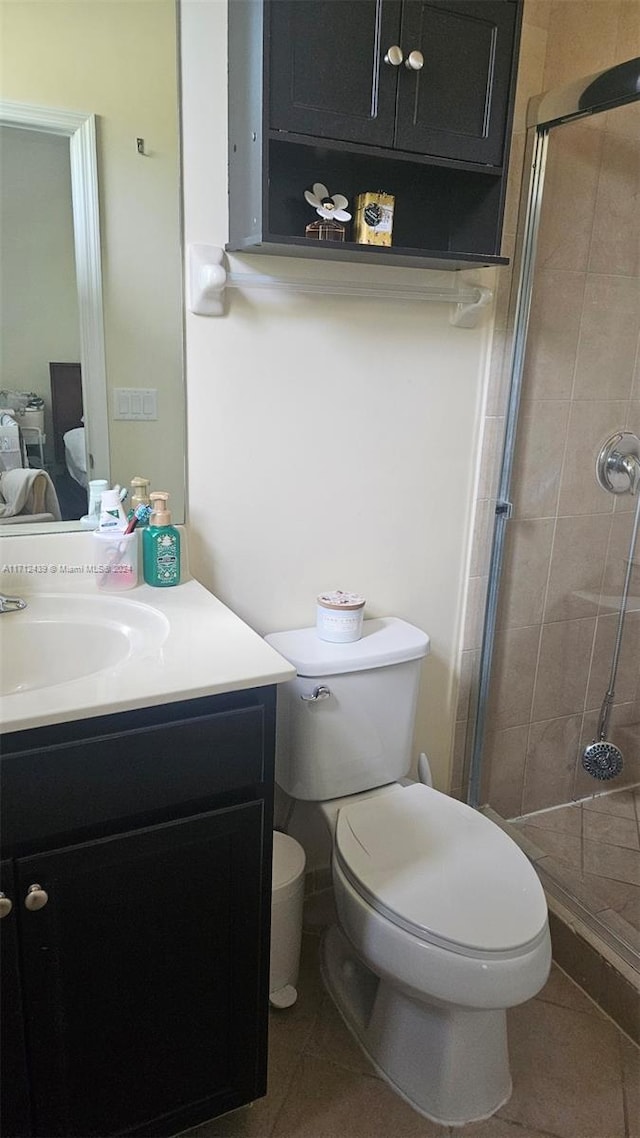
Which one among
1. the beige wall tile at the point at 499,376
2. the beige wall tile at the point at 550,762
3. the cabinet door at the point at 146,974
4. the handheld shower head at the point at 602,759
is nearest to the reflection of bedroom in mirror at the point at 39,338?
the cabinet door at the point at 146,974

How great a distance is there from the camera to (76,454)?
4.64 feet

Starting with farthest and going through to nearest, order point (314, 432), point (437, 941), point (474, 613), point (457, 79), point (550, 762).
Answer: point (550, 762) < point (474, 613) < point (314, 432) < point (457, 79) < point (437, 941)

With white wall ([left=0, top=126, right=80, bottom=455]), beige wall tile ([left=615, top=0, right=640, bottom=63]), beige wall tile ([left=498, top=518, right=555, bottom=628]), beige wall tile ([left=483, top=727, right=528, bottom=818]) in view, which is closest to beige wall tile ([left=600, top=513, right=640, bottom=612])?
beige wall tile ([left=498, top=518, right=555, bottom=628])

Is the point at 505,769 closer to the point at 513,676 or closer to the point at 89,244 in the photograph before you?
the point at 513,676

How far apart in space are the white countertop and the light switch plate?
353 mm

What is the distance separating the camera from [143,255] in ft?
4.53

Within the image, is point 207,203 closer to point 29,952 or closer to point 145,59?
point 145,59

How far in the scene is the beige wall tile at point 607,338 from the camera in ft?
6.02

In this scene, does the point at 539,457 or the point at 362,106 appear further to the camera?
the point at 539,457

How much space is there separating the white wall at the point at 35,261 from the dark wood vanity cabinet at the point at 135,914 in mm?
687

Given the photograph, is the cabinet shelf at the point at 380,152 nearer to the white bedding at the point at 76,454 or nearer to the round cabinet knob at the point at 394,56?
the round cabinet knob at the point at 394,56

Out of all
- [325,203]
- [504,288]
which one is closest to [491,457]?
[504,288]

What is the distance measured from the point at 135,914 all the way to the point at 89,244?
3.62ft

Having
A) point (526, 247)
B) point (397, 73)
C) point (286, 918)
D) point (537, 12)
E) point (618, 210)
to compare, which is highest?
point (537, 12)
